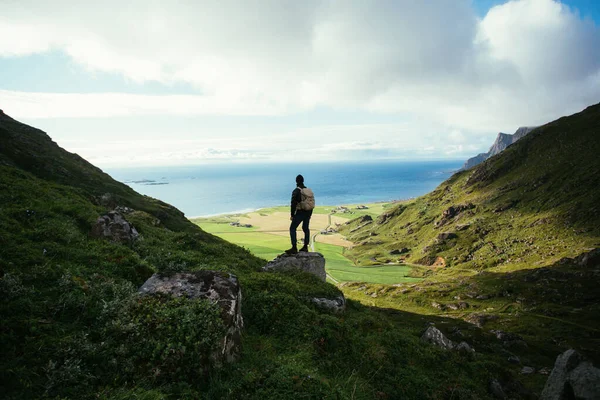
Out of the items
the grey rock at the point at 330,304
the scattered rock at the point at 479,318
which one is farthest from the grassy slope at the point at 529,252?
the grey rock at the point at 330,304

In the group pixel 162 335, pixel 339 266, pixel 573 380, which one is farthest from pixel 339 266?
pixel 162 335

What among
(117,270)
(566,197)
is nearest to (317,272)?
(117,270)

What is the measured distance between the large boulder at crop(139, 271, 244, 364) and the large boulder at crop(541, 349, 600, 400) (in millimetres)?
14792

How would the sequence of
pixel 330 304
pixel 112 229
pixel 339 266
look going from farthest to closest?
pixel 339 266
pixel 112 229
pixel 330 304

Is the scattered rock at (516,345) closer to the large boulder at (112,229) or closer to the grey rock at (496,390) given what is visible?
the grey rock at (496,390)

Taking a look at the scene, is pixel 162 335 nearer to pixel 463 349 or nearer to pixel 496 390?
pixel 496 390

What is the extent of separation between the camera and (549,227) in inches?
5089

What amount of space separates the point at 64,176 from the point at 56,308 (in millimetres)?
63695

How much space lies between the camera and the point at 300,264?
23.6 m

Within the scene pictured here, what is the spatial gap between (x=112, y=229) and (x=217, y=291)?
12007 mm

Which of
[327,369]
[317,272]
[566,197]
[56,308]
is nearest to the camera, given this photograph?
[56,308]

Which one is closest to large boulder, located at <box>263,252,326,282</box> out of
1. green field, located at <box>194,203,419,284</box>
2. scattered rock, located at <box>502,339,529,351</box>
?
scattered rock, located at <box>502,339,529,351</box>

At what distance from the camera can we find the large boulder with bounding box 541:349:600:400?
12539mm

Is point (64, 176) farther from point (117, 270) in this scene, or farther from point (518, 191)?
point (518, 191)
